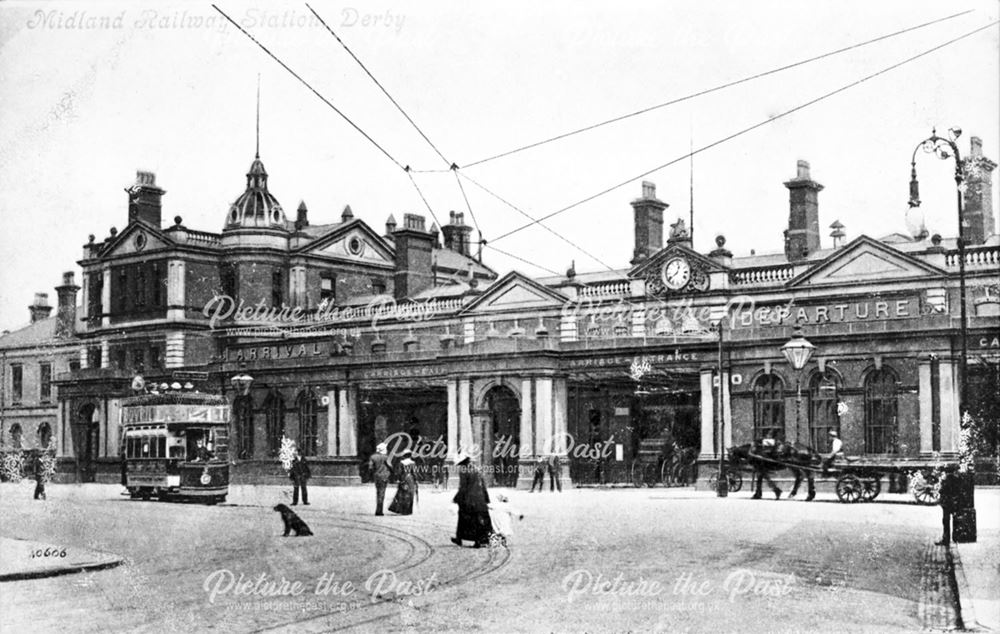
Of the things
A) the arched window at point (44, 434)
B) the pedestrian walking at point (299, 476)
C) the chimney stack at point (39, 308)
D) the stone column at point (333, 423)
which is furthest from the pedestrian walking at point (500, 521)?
the chimney stack at point (39, 308)

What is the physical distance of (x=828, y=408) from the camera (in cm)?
2878

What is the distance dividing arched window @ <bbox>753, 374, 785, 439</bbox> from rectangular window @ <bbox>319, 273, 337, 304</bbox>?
24.2 metres

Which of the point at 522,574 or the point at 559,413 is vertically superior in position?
the point at 559,413

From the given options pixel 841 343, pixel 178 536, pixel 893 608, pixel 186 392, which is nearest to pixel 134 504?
pixel 186 392

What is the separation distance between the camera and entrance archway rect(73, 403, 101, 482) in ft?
151

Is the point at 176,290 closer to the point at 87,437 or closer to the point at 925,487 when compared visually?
the point at 87,437

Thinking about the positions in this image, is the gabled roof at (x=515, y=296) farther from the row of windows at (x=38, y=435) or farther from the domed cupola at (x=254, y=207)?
the row of windows at (x=38, y=435)

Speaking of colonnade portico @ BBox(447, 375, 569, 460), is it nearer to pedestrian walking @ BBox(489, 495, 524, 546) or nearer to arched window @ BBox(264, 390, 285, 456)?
arched window @ BBox(264, 390, 285, 456)

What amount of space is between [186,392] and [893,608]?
20635 mm

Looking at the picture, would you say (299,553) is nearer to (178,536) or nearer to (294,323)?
(178,536)

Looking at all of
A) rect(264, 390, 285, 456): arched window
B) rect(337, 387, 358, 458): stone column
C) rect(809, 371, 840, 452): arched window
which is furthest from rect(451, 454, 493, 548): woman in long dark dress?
rect(264, 390, 285, 456): arched window

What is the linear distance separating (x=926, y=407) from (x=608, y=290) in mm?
15122

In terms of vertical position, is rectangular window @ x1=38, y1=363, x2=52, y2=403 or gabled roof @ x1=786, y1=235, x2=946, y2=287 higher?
gabled roof @ x1=786, y1=235, x2=946, y2=287

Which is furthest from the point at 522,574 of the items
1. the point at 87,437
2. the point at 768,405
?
the point at 87,437
